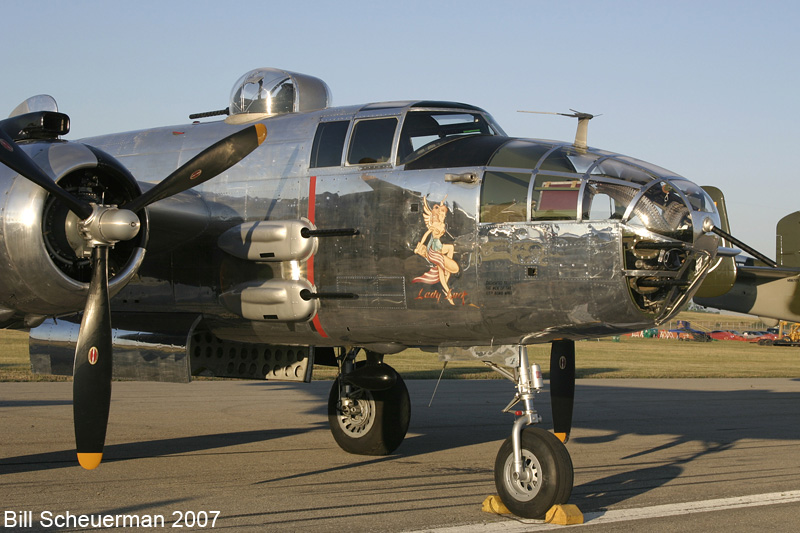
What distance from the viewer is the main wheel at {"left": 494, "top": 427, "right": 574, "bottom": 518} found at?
8.12m

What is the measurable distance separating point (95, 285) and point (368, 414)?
15.7ft

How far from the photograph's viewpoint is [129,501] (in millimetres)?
8734

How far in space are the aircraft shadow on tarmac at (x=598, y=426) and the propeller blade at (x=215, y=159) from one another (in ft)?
11.7

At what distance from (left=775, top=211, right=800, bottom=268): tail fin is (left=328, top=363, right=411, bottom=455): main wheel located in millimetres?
7355

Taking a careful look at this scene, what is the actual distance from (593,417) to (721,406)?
5040 mm

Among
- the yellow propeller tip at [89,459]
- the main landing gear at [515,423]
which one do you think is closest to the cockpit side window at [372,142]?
the main landing gear at [515,423]

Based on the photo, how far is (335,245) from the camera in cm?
973

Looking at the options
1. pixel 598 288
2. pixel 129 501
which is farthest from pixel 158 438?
pixel 598 288

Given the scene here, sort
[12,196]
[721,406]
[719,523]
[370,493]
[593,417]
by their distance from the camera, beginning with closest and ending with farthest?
[719,523]
[12,196]
[370,493]
[593,417]
[721,406]

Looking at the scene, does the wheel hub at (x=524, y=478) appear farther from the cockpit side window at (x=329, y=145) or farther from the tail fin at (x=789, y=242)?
the tail fin at (x=789, y=242)

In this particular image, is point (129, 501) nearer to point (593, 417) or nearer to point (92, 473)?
point (92, 473)

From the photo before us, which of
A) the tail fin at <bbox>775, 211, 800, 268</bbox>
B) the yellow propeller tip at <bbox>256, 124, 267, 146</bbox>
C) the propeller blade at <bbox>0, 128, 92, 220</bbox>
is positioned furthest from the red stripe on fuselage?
the tail fin at <bbox>775, 211, 800, 268</bbox>

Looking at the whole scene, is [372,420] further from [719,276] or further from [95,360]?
[719,276]

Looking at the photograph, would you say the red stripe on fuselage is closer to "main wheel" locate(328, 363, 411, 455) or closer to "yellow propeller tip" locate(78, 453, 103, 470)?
"main wheel" locate(328, 363, 411, 455)
